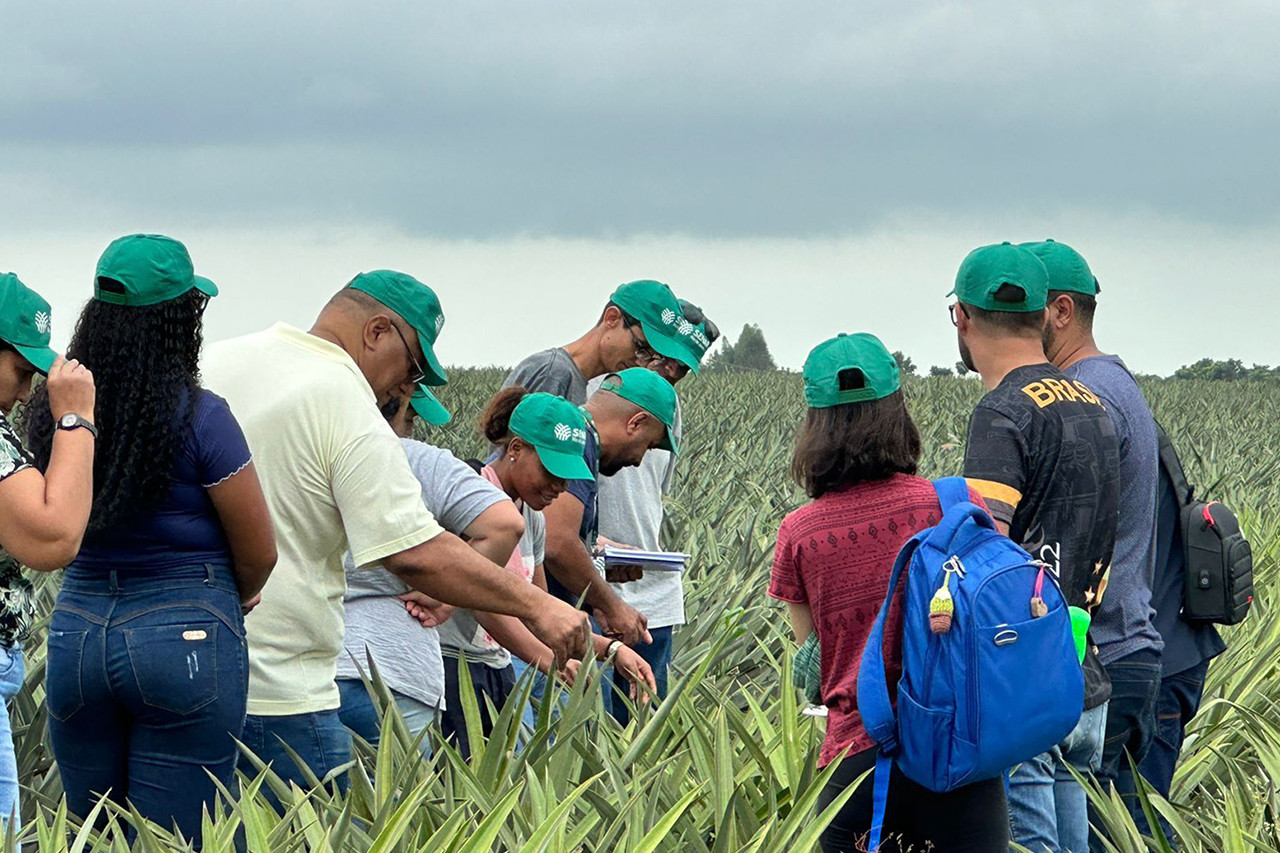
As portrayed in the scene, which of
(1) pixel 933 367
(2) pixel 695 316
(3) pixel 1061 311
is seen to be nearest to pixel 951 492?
(3) pixel 1061 311

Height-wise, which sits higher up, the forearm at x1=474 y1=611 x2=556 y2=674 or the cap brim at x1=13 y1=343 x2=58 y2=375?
the cap brim at x1=13 y1=343 x2=58 y2=375

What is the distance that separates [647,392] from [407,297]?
108 centimetres

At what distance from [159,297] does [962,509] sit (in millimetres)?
1523

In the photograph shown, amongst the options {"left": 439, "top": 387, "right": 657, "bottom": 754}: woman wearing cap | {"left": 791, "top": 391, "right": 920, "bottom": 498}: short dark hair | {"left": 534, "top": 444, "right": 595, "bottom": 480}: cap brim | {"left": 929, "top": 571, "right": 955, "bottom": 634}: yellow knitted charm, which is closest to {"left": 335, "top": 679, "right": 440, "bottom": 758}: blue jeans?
{"left": 439, "top": 387, "right": 657, "bottom": 754}: woman wearing cap

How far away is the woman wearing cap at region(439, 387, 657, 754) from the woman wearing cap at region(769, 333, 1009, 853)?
0.92m

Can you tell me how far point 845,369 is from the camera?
10.4ft

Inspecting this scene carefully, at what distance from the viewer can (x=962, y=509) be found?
9.82 ft

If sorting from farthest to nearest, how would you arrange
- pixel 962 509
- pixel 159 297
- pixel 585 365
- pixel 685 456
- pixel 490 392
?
pixel 490 392 → pixel 685 456 → pixel 585 365 → pixel 159 297 → pixel 962 509

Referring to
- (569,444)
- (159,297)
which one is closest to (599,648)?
(569,444)

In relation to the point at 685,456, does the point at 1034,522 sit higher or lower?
higher

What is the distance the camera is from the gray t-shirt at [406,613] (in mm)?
3691

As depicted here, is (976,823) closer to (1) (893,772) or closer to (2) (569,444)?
(1) (893,772)

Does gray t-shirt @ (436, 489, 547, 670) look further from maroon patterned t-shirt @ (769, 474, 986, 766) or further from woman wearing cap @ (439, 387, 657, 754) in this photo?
maroon patterned t-shirt @ (769, 474, 986, 766)

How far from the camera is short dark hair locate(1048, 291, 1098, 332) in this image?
391 centimetres
